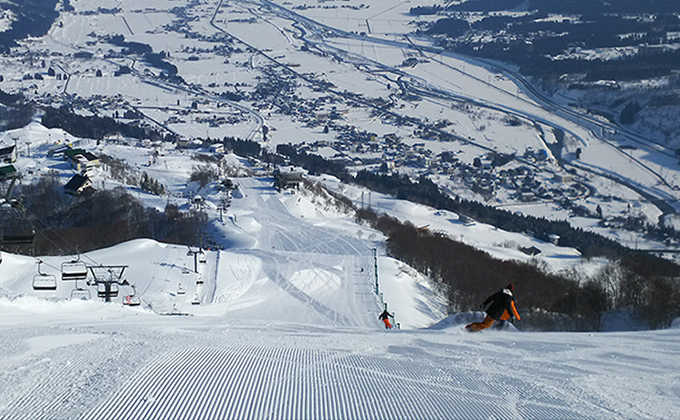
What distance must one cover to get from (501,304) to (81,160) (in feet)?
57.9

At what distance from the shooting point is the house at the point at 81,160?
1917 centimetres

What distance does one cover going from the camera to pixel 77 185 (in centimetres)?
1691

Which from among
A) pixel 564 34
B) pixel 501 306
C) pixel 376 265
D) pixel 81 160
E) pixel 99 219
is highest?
pixel 564 34

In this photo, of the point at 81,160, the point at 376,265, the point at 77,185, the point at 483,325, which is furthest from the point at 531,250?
the point at 81,160

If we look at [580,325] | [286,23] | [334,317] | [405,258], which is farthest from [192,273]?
[286,23]

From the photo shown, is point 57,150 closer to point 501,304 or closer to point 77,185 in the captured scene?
point 77,185

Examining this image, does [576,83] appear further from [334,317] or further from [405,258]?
[334,317]

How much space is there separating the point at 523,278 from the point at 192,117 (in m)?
27.4

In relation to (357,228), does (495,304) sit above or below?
below

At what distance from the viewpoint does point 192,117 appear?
3450 cm

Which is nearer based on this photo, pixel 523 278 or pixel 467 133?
pixel 523 278

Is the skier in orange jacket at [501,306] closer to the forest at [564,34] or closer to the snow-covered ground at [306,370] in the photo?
the snow-covered ground at [306,370]

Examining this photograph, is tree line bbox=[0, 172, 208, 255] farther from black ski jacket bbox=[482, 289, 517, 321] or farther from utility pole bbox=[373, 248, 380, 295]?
black ski jacket bbox=[482, 289, 517, 321]

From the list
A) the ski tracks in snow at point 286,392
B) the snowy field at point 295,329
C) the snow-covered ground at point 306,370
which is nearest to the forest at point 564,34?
the snowy field at point 295,329
